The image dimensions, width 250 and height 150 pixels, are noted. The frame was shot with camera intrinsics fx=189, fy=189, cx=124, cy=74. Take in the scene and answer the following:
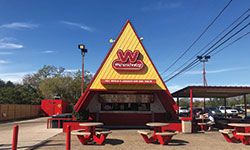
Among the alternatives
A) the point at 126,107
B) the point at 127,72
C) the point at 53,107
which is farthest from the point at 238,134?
the point at 53,107

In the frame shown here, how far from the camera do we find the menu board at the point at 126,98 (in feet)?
49.7

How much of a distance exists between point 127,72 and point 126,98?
2550 millimetres

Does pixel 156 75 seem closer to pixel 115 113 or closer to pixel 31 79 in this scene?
pixel 115 113

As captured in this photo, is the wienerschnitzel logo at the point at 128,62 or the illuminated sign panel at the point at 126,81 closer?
the illuminated sign panel at the point at 126,81

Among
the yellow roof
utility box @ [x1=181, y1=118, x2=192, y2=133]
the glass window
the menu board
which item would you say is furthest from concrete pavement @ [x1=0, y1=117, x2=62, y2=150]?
utility box @ [x1=181, y1=118, x2=192, y2=133]

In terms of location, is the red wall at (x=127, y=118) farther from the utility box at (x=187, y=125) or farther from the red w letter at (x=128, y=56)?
the red w letter at (x=128, y=56)

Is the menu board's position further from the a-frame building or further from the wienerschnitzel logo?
the wienerschnitzel logo

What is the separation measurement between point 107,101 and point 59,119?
4136 millimetres

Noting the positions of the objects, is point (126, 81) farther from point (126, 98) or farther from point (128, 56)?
point (126, 98)

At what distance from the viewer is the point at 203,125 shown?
13805mm

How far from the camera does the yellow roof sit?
1334 centimetres

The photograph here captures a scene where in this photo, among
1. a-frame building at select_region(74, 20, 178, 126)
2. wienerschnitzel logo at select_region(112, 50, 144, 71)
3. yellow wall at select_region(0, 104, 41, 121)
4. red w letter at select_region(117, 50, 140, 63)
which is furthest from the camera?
yellow wall at select_region(0, 104, 41, 121)

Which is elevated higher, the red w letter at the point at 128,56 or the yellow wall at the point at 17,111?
the red w letter at the point at 128,56

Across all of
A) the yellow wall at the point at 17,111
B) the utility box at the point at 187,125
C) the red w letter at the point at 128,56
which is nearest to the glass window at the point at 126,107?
the utility box at the point at 187,125
